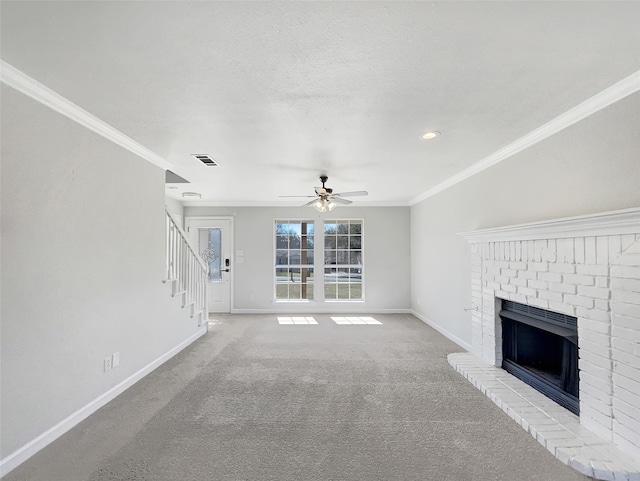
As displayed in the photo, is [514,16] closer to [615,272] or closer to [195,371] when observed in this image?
[615,272]

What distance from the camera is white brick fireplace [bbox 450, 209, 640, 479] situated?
1.98 meters

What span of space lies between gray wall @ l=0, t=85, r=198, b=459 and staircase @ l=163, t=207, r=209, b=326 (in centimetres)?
65

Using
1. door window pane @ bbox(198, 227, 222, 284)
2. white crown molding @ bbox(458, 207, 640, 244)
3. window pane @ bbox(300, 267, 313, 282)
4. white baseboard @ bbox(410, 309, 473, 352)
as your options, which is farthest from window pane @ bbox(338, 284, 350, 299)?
white crown molding @ bbox(458, 207, 640, 244)

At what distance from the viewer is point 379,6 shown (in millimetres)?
1412

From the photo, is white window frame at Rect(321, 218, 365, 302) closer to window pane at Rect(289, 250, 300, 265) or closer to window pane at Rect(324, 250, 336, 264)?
window pane at Rect(324, 250, 336, 264)

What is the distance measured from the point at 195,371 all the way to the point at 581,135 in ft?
13.6

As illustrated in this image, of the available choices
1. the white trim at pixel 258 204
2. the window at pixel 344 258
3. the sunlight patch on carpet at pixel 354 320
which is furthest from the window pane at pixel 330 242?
the sunlight patch on carpet at pixel 354 320

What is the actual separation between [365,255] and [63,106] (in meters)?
5.54

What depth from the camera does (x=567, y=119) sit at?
2508 millimetres

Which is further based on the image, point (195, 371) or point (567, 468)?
point (195, 371)

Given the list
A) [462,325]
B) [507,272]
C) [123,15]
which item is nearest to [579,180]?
[507,272]

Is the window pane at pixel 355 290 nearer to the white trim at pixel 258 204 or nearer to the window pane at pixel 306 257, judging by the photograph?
the window pane at pixel 306 257

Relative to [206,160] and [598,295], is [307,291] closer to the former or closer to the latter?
[206,160]

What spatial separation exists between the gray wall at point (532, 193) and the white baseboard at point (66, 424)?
3.93m
